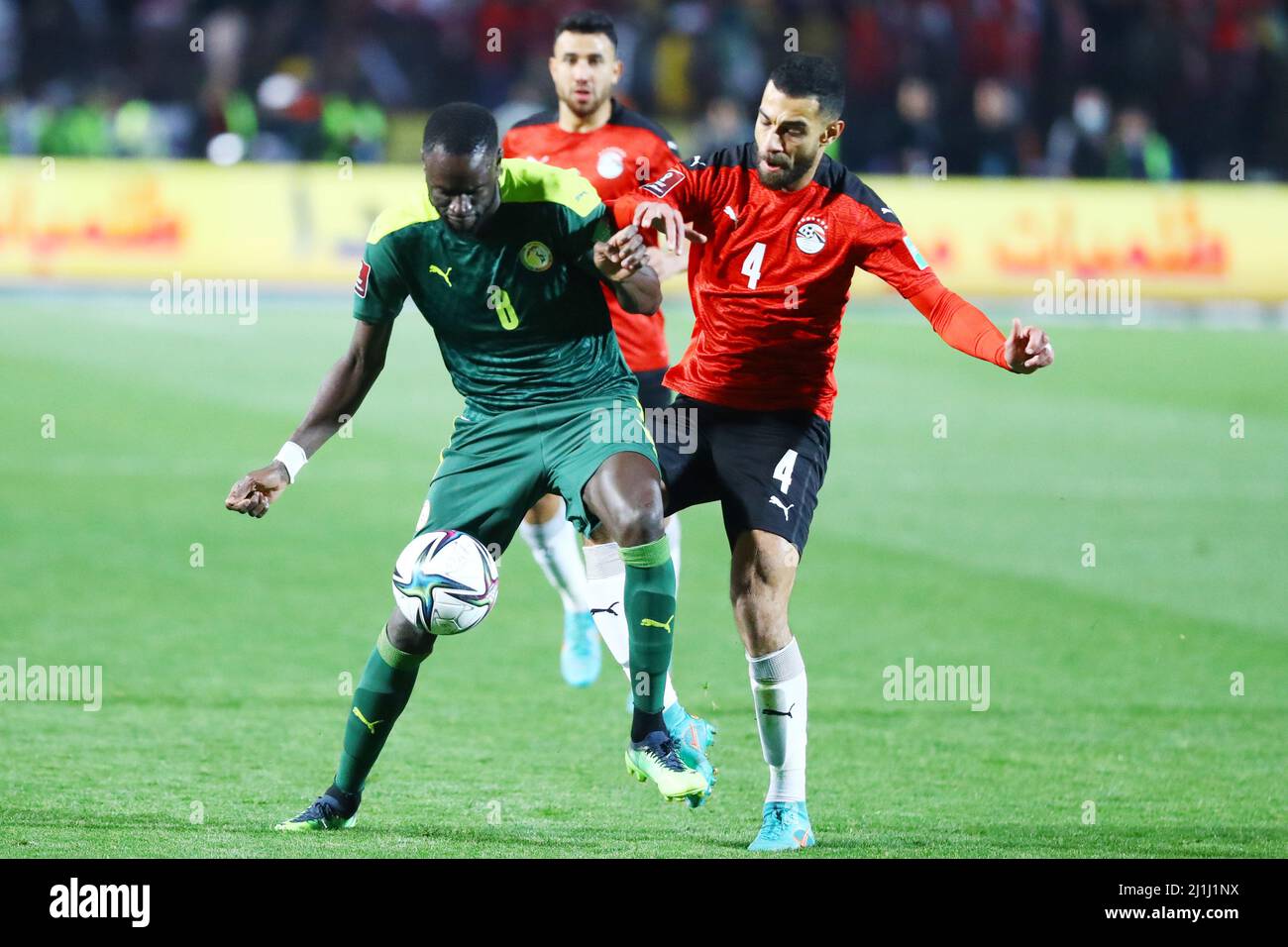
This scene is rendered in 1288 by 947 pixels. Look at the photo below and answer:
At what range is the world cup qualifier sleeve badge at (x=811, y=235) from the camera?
639 cm

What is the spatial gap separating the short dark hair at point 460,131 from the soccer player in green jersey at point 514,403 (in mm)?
154

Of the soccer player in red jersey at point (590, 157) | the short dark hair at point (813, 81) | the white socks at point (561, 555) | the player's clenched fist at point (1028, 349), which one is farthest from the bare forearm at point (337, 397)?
the white socks at point (561, 555)

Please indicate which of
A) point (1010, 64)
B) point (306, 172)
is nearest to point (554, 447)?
point (306, 172)

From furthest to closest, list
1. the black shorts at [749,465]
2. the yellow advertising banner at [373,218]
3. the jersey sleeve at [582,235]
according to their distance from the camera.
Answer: the yellow advertising banner at [373,218], the black shorts at [749,465], the jersey sleeve at [582,235]

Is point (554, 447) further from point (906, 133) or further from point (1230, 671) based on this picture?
point (906, 133)

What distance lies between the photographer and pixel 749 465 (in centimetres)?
632

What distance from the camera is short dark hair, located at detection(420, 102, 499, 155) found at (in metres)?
5.59

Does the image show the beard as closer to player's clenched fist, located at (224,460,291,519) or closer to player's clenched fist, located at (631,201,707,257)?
player's clenched fist, located at (631,201,707,257)

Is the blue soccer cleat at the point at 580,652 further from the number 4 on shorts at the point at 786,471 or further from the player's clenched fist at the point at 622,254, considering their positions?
the player's clenched fist at the point at 622,254

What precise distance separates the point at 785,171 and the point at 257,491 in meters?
2.02

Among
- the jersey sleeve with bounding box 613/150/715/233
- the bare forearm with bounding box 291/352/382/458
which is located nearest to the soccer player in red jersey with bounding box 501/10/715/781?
the jersey sleeve with bounding box 613/150/715/233

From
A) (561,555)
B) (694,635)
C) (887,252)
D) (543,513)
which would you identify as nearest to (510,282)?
(887,252)

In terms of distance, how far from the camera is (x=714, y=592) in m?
10.7

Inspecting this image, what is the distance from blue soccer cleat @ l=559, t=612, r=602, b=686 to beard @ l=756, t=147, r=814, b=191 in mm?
2883
